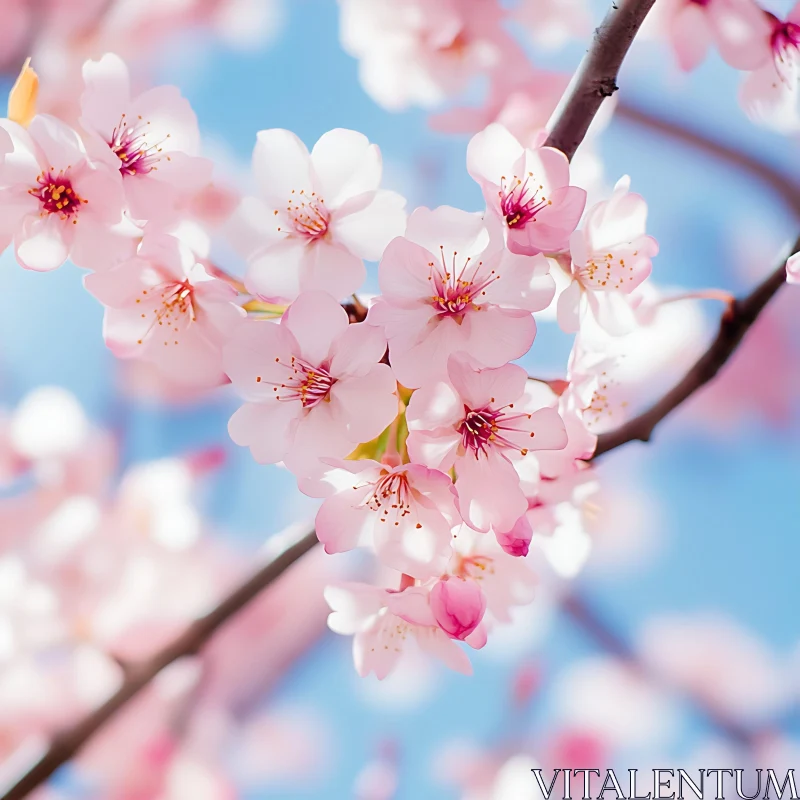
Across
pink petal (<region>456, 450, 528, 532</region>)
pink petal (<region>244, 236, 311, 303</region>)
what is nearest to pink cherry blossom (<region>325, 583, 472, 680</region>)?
pink petal (<region>456, 450, 528, 532</region>)

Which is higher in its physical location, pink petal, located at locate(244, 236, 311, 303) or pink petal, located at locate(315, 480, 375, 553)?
pink petal, located at locate(244, 236, 311, 303)

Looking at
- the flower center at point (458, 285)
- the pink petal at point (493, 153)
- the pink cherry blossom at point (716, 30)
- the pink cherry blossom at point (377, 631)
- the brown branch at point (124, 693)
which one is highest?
the pink cherry blossom at point (716, 30)

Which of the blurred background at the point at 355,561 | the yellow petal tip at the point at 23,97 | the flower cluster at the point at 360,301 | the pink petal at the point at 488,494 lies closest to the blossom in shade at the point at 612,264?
the flower cluster at the point at 360,301

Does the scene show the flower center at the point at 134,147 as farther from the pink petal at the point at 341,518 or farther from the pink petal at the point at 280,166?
the pink petal at the point at 341,518

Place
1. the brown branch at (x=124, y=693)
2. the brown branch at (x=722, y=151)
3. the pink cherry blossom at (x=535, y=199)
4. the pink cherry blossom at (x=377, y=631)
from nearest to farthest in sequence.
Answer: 1. the pink cherry blossom at (x=535, y=199)
2. the pink cherry blossom at (x=377, y=631)
3. the brown branch at (x=124, y=693)
4. the brown branch at (x=722, y=151)

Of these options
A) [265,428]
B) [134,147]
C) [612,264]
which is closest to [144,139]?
[134,147]

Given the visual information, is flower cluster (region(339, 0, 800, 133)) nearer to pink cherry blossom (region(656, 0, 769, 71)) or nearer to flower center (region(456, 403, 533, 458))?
pink cherry blossom (region(656, 0, 769, 71))

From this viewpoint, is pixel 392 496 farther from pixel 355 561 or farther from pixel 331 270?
pixel 355 561

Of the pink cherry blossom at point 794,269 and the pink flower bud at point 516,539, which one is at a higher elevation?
the pink cherry blossom at point 794,269
